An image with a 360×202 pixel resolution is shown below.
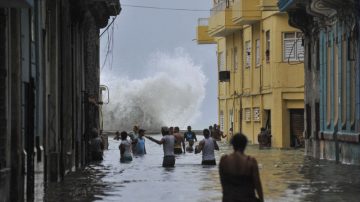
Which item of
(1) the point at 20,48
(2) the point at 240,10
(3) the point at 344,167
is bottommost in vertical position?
(3) the point at 344,167

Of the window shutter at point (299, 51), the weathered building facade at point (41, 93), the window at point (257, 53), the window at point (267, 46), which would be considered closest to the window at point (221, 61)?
the window at point (257, 53)

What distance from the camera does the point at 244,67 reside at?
6350 centimetres

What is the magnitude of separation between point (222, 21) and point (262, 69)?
6262mm

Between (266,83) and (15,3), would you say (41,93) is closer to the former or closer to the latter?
(15,3)

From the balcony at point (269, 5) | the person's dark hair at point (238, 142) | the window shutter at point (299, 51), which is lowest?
the person's dark hair at point (238, 142)

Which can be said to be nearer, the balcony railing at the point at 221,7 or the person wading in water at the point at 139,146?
the person wading in water at the point at 139,146

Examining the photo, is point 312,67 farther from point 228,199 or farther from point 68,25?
point 228,199

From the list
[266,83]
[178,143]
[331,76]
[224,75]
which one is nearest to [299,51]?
[266,83]

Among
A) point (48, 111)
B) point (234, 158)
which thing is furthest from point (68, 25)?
point (234, 158)

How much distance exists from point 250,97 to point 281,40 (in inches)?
246

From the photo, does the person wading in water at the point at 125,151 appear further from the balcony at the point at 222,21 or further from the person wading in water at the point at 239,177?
the balcony at the point at 222,21

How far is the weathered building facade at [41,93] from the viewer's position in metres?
17.9

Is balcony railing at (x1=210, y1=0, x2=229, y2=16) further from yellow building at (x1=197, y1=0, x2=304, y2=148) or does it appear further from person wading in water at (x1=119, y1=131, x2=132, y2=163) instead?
person wading in water at (x1=119, y1=131, x2=132, y2=163)

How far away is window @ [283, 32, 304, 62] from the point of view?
5528 cm
